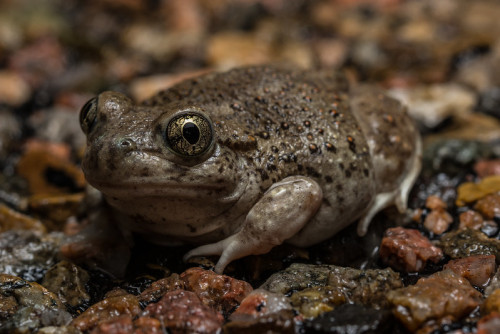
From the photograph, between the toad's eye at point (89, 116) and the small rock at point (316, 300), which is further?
the toad's eye at point (89, 116)

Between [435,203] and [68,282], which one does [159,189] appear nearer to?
[68,282]

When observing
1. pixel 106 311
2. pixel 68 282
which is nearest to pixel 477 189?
pixel 106 311

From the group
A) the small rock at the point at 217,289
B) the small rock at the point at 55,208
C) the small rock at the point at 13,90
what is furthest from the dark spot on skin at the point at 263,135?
the small rock at the point at 13,90

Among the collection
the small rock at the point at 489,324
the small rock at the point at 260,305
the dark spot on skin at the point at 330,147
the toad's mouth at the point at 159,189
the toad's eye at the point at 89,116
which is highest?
the toad's eye at the point at 89,116

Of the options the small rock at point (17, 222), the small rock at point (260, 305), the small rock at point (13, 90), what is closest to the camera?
the small rock at point (260, 305)

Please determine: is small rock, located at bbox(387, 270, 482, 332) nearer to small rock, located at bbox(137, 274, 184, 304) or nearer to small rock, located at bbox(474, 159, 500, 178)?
small rock, located at bbox(137, 274, 184, 304)

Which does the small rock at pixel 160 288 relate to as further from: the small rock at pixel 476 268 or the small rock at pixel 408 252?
the small rock at pixel 476 268
